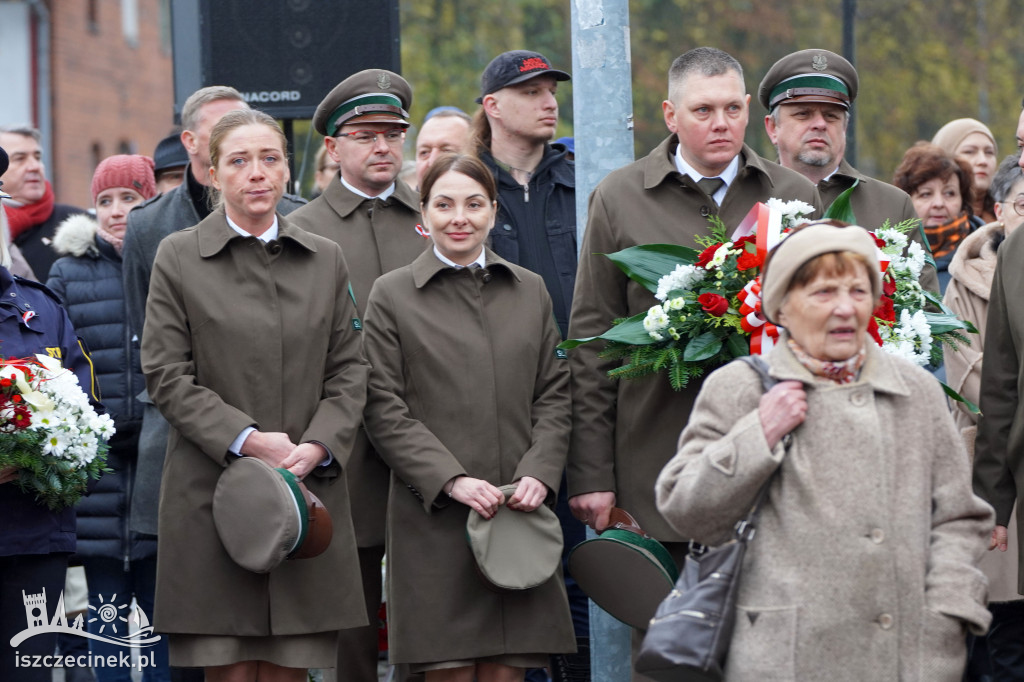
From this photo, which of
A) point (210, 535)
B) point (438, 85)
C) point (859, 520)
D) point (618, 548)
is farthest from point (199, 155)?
point (438, 85)

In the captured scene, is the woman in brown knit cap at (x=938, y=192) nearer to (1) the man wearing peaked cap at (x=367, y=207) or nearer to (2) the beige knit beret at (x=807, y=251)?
(1) the man wearing peaked cap at (x=367, y=207)

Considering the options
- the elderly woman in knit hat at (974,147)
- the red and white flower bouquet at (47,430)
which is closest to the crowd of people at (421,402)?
the red and white flower bouquet at (47,430)

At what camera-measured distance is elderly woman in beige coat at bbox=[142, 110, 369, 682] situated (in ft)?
17.8

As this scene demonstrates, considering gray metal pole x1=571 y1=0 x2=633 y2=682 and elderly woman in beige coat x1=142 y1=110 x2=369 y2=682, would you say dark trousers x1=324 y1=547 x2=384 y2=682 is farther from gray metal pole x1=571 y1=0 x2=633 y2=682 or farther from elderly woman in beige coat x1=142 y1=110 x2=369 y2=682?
gray metal pole x1=571 y1=0 x2=633 y2=682

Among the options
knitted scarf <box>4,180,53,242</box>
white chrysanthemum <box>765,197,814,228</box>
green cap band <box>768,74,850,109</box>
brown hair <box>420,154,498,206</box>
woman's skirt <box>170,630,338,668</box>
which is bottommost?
woman's skirt <box>170,630,338,668</box>

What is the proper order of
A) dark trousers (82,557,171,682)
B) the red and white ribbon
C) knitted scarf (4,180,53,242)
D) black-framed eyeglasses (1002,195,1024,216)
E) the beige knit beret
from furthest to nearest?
knitted scarf (4,180,53,242)
dark trousers (82,557,171,682)
black-framed eyeglasses (1002,195,1024,216)
the red and white ribbon
the beige knit beret

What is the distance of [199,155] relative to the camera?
23.1 ft

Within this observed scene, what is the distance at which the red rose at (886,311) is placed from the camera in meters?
5.01

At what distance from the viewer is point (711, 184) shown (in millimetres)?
5695

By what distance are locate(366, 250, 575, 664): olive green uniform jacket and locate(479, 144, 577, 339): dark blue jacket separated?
94 centimetres

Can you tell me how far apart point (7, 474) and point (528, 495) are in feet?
6.32

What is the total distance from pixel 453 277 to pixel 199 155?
1766 millimetres

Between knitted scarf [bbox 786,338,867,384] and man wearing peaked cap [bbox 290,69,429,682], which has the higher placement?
man wearing peaked cap [bbox 290,69,429,682]

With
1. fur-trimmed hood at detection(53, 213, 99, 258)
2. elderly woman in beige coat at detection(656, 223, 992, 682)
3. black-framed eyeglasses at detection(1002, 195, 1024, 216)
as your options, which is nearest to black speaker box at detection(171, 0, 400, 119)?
fur-trimmed hood at detection(53, 213, 99, 258)
